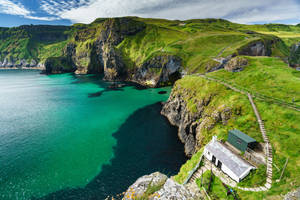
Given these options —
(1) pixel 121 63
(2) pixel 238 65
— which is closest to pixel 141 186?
(2) pixel 238 65

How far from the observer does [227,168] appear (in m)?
20.2

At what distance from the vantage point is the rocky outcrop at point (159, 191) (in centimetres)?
1606

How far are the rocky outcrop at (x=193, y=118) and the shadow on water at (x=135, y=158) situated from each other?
3.16 metres

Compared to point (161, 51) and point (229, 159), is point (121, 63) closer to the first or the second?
point (161, 51)

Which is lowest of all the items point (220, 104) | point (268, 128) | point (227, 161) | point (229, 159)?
point (227, 161)

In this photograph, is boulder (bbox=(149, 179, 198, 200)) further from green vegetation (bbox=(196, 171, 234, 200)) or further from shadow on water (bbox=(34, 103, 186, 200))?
shadow on water (bbox=(34, 103, 186, 200))

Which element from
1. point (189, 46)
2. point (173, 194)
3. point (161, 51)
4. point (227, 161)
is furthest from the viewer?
point (189, 46)

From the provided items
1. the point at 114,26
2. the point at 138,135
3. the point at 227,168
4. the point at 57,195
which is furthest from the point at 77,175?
the point at 114,26

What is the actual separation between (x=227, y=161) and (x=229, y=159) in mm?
501

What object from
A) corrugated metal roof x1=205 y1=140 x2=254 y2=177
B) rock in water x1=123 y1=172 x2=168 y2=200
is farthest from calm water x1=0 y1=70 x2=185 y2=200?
corrugated metal roof x1=205 y1=140 x2=254 y2=177

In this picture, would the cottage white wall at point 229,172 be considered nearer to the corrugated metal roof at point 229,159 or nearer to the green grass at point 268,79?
the corrugated metal roof at point 229,159

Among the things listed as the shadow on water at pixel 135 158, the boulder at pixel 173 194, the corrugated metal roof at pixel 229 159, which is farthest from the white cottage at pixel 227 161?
the shadow on water at pixel 135 158

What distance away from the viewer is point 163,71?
115 metres

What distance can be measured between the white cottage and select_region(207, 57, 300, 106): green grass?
75.9 feet
